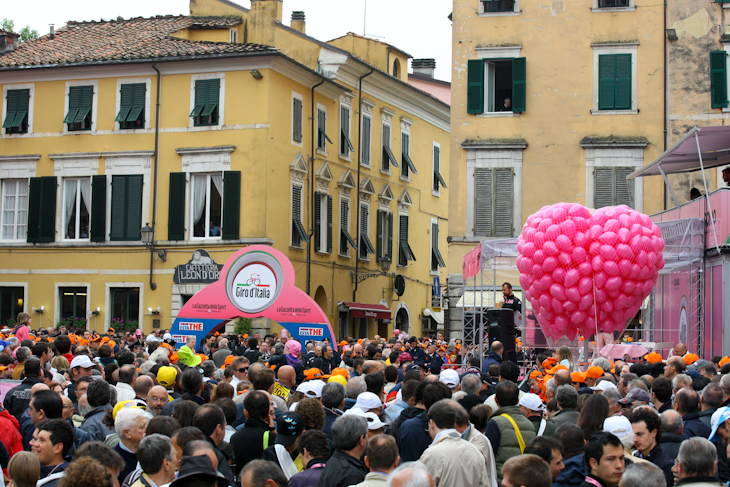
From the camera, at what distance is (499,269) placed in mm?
25281

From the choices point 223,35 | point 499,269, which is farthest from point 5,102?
point 499,269

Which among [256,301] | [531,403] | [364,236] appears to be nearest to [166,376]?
[531,403]

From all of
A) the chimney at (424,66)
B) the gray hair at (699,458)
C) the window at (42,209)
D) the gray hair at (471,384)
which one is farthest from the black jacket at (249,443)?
the chimney at (424,66)

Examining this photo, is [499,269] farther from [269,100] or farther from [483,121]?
[269,100]

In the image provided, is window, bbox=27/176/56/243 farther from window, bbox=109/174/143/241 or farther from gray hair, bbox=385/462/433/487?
gray hair, bbox=385/462/433/487

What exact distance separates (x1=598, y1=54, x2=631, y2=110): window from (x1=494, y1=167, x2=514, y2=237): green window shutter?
3.50 m

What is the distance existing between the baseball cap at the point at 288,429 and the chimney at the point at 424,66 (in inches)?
1957

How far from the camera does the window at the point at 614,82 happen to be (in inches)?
1177

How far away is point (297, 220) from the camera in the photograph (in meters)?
33.5

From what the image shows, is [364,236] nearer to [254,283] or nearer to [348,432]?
[254,283]

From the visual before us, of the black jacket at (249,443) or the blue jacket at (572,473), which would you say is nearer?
the blue jacket at (572,473)

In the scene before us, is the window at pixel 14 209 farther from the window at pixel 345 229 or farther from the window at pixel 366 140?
the window at pixel 366 140

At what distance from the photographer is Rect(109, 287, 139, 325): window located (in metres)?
32.7

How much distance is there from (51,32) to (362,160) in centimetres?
1286
